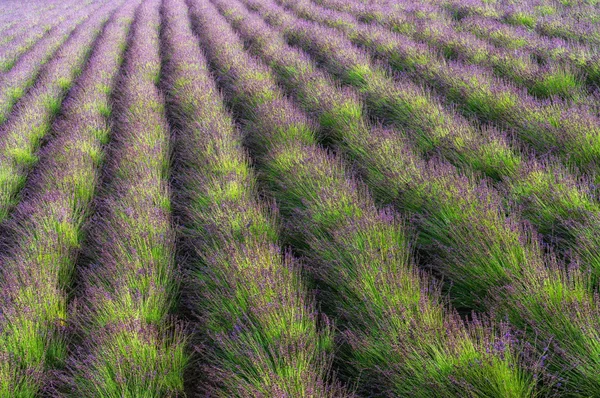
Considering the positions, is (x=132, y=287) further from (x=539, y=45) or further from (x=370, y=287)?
(x=539, y=45)

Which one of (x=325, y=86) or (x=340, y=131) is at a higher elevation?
(x=325, y=86)

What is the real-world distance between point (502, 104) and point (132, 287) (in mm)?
3226

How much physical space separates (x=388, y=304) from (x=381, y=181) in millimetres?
1344

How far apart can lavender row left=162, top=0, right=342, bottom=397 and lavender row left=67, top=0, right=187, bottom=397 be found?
0.16 meters

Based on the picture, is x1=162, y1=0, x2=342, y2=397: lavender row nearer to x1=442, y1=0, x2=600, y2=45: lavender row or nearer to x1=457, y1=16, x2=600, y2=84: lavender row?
x1=457, y1=16, x2=600, y2=84: lavender row

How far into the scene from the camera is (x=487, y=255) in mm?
2271

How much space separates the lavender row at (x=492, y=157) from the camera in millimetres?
2424

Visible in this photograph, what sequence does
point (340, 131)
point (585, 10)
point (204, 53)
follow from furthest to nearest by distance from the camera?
point (204, 53), point (585, 10), point (340, 131)

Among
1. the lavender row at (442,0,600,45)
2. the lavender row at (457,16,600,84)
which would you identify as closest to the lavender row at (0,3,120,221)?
the lavender row at (457,16,600,84)

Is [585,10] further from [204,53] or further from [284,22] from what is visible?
[204,53]

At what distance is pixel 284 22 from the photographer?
339 inches

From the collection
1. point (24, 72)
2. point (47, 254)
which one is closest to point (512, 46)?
point (47, 254)

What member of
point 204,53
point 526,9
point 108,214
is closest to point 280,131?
point 108,214

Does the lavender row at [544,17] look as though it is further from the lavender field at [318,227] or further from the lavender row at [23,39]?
the lavender row at [23,39]
